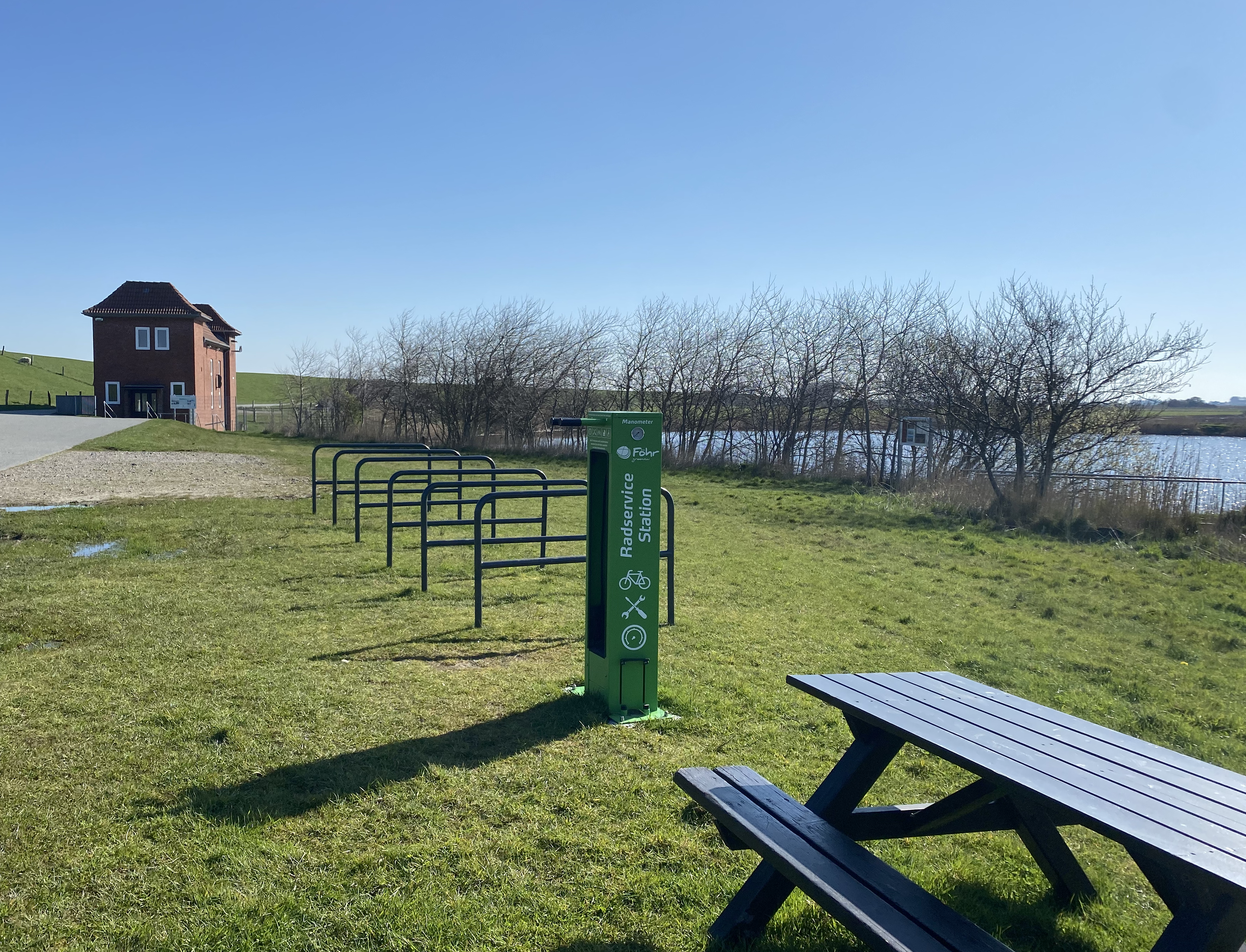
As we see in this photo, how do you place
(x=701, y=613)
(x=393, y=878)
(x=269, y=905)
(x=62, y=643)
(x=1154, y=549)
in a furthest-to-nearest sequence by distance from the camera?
(x=1154, y=549)
(x=701, y=613)
(x=62, y=643)
(x=393, y=878)
(x=269, y=905)

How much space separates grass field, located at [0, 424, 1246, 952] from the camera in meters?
2.52

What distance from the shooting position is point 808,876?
2.07 meters

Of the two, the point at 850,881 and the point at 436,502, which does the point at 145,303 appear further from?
the point at 850,881

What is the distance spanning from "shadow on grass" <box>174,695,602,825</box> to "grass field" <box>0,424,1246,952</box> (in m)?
0.02

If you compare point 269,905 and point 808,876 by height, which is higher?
point 808,876

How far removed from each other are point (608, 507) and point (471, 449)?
22093 mm

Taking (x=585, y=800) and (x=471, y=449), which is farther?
(x=471, y=449)

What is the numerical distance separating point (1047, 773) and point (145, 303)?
5022cm

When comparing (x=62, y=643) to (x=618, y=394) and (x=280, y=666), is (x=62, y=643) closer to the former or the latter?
(x=280, y=666)

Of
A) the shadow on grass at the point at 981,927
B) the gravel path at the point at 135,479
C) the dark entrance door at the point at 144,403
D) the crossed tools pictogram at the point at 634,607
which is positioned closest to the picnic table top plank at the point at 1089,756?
the shadow on grass at the point at 981,927

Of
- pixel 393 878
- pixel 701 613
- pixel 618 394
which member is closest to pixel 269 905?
pixel 393 878

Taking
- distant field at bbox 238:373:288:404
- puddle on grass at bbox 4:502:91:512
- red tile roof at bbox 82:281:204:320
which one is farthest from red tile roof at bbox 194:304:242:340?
puddle on grass at bbox 4:502:91:512

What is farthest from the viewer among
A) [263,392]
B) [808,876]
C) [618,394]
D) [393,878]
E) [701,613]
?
[263,392]

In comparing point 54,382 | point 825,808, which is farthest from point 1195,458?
point 54,382
